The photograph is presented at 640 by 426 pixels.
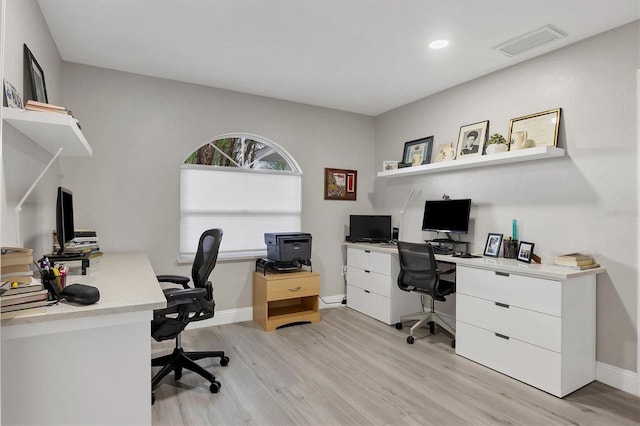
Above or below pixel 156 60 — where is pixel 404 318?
below

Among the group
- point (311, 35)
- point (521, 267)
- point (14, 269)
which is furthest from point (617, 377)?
point (14, 269)

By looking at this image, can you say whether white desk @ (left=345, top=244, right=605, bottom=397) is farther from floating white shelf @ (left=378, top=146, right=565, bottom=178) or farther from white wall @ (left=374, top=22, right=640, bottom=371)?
floating white shelf @ (left=378, top=146, right=565, bottom=178)

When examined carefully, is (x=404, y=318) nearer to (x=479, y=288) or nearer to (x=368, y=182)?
(x=479, y=288)

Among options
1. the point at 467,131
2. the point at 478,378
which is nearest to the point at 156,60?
the point at 467,131

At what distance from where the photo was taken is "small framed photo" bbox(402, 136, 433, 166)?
4.17 meters

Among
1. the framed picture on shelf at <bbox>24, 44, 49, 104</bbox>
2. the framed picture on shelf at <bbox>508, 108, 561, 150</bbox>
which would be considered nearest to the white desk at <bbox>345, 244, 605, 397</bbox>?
the framed picture on shelf at <bbox>508, 108, 561, 150</bbox>

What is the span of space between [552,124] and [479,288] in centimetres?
150

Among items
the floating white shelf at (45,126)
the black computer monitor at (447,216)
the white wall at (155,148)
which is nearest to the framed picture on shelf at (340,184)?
the white wall at (155,148)

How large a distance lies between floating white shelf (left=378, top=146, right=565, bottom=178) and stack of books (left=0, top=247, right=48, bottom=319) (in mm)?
3217

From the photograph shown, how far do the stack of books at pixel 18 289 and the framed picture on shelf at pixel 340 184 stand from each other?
3.49 m

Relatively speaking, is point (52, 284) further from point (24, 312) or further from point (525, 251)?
point (525, 251)

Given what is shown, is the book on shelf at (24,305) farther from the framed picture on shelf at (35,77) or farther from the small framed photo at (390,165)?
the small framed photo at (390,165)

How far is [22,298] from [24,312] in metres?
0.05

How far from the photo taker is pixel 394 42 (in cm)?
286
